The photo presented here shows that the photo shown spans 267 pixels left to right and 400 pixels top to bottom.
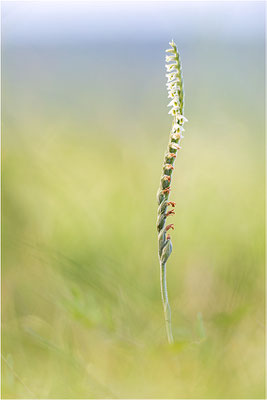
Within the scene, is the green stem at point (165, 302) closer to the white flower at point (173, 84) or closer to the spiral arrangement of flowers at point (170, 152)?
the spiral arrangement of flowers at point (170, 152)

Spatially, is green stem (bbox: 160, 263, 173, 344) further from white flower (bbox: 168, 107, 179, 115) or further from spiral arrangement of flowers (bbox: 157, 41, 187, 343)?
white flower (bbox: 168, 107, 179, 115)

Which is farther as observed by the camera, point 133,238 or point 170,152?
point 133,238

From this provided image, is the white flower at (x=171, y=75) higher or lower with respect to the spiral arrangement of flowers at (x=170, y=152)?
higher

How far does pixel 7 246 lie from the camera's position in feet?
5.82

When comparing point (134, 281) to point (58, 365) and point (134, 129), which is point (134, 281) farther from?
point (134, 129)

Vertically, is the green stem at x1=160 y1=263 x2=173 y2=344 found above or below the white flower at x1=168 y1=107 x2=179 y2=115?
below

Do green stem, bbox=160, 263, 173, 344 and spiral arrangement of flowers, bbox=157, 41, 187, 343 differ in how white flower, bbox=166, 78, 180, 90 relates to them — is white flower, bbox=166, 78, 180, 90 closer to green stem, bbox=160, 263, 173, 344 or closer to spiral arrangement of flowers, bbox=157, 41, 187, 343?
spiral arrangement of flowers, bbox=157, 41, 187, 343

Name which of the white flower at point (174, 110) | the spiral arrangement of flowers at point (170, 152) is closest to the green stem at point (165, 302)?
the spiral arrangement of flowers at point (170, 152)

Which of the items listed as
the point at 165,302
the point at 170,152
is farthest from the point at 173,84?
the point at 165,302

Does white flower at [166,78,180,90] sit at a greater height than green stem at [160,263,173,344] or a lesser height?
greater

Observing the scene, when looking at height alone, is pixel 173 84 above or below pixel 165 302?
above

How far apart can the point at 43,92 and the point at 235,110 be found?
157 centimetres

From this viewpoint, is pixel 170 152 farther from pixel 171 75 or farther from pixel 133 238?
pixel 133 238

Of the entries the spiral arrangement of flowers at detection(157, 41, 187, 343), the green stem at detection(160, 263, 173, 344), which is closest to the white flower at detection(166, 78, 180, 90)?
the spiral arrangement of flowers at detection(157, 41, 187, 343)
